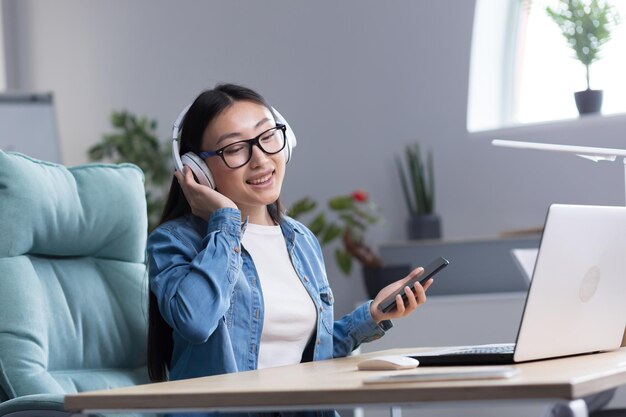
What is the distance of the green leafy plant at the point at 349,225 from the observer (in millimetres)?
4359

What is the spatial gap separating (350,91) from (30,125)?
1.71 m

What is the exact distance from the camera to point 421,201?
439 centimetres

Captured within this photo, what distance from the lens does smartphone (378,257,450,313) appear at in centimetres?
156

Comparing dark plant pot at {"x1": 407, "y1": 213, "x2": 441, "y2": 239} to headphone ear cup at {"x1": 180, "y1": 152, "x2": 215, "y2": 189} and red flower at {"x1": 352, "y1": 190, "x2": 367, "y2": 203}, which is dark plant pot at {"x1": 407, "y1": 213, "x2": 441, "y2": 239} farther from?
headphone ear cup at {"x1": 180, "y1": 152, "x2": 215, "y2": 189}

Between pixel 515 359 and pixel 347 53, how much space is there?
349cm

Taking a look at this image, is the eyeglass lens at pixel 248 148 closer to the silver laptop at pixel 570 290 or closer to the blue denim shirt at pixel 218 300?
the blue denim shirt at pixel 218 300

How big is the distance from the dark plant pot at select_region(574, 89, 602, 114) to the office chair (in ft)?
8.24

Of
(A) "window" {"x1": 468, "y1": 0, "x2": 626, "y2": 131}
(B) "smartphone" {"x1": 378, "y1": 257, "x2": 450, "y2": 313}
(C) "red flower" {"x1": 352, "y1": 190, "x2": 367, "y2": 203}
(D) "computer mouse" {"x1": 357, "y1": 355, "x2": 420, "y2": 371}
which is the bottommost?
(C) "red flower" {"x1": 352, "y1": 190, "x2": 367, "y2": 203}

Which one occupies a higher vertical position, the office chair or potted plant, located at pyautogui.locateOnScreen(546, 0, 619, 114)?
potted plant, located at pyautogui.locateOnScreen(546, 0, 619, 114)

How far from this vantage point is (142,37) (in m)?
5.35

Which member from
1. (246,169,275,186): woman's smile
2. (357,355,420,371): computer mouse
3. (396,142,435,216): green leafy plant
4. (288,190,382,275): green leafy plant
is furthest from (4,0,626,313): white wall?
(357,355,420,371): computer mouse

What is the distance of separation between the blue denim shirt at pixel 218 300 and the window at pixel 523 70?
2719 mm

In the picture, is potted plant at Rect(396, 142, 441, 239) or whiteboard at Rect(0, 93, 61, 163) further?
whiteboard at Rect(0, 93, 61, 163)

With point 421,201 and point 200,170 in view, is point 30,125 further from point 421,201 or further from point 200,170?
point 200,170
